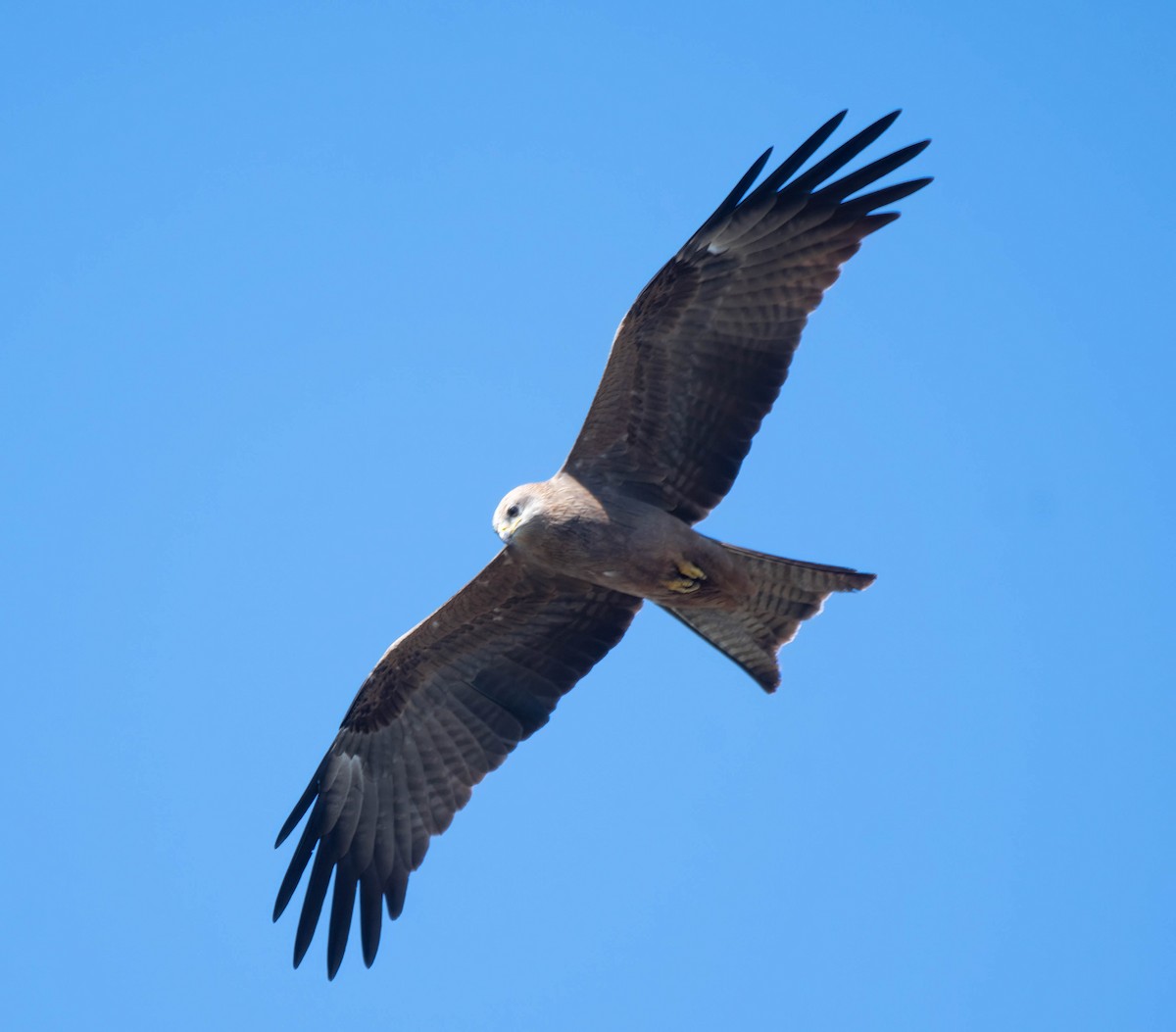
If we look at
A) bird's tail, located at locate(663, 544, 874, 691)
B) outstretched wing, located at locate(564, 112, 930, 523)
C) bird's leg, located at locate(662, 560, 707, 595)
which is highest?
outstretched wing, located at locate(564, 112, 930, 523)

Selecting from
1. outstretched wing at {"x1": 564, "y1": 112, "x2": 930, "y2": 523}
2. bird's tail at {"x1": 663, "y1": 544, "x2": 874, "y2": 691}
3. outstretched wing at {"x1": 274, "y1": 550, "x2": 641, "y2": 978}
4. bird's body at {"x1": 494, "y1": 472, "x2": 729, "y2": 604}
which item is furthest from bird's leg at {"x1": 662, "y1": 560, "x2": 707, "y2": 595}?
outstretched wing at {"x1": 564, "y1": 112, "x2": 930, "y2": 523}

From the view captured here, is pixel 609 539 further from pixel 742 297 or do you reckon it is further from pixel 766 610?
pixel 742 297

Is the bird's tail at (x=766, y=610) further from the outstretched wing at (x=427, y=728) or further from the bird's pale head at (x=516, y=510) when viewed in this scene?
the bird's pale head at (x=516, y=510)

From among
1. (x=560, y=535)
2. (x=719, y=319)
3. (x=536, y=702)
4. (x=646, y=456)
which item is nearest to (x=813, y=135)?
(x=719, y=319)

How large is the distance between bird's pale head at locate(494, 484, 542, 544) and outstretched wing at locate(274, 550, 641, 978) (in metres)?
0.70

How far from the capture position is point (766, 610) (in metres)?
9.35

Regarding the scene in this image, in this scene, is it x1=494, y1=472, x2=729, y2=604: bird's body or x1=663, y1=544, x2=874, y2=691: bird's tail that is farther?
x1=663, y1=544, x2=874, y2=691: bird's tail

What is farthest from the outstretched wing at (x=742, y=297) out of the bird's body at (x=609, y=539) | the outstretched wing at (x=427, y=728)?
the outstretched wing at (x=427, y=728)

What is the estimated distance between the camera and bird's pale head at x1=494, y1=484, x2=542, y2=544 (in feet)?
29.5

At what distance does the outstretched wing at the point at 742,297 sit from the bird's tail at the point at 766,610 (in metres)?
0.88

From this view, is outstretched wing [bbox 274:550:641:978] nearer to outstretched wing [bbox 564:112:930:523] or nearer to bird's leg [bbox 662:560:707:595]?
bird's leg [bbox 662:560:707:595]

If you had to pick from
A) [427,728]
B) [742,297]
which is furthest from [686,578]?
[427,728]

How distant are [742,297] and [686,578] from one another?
5.56 feet

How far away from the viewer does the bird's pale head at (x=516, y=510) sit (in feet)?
29.5
